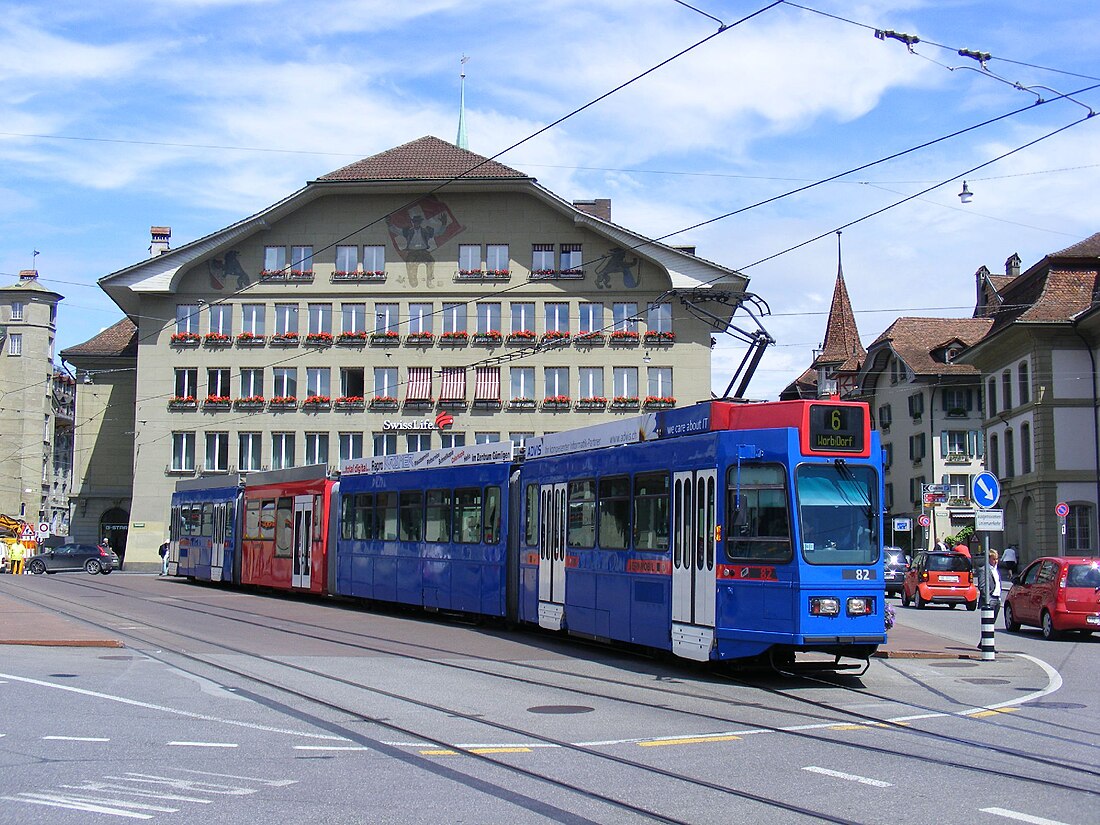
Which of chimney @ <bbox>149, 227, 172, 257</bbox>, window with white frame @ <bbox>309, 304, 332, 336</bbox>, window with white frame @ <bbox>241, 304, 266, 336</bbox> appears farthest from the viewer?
chimney @ <bbox>149, 227, 172, 257</bbox>

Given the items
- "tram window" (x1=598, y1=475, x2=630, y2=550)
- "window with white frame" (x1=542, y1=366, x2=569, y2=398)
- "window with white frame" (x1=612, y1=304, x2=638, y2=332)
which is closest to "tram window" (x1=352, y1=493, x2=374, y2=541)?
"tram window" (x1=598, y1=475, x2=630, y2=550)

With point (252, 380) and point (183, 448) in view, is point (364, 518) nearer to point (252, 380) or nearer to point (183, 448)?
point (252, 380)

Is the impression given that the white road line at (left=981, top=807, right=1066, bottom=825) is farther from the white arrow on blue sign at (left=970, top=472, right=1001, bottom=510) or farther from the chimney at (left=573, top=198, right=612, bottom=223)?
the chimney at (left=573, top=198, right=612, bottom=223)

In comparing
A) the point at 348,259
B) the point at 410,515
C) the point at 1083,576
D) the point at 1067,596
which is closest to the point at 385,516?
the point at 410,515

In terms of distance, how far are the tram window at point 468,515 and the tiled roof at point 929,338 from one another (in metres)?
52.7

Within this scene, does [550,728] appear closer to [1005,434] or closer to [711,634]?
[711,634]

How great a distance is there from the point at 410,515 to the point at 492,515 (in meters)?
4.01

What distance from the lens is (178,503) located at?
4097 cm

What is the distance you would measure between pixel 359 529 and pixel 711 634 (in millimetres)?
14710

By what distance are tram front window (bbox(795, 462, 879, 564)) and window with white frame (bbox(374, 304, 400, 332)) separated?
151 ft

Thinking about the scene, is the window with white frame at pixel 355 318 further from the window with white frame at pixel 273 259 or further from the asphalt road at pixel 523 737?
the asphalt road at pixel 523 737

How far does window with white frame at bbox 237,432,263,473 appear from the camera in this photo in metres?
59.4

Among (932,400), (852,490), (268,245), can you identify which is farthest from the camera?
(932,400)

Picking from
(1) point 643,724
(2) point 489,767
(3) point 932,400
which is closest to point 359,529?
(1) point 643,724
